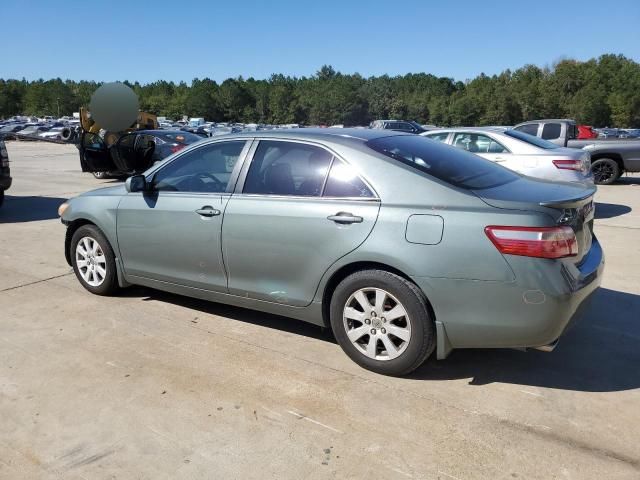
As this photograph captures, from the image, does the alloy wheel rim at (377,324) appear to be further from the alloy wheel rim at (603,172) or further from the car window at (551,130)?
the alloy wheel rim at (603,172)

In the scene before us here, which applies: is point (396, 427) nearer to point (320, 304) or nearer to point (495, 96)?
point (320, 304)

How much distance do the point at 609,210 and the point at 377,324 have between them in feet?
26.6

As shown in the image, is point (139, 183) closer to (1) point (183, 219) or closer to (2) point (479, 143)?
(1) point (183, 219)

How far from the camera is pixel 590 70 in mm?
95188

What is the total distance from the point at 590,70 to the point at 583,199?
10719cm

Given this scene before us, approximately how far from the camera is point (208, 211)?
13.4ft

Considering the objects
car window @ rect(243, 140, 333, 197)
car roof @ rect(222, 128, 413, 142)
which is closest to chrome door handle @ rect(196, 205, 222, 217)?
car window @ rect(243, 140, 333, 197)

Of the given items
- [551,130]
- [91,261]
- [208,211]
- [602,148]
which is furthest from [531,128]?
[91,261]

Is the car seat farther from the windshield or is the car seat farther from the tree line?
the tree line

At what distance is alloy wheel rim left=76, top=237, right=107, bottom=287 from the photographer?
16.2 feet

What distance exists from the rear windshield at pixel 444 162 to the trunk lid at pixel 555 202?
13cm

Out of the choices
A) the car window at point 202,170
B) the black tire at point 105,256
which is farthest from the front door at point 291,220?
the black tire at point 105,256

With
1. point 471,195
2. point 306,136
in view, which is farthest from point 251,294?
point 471,195

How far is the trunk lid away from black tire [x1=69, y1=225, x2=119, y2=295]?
3.29m
